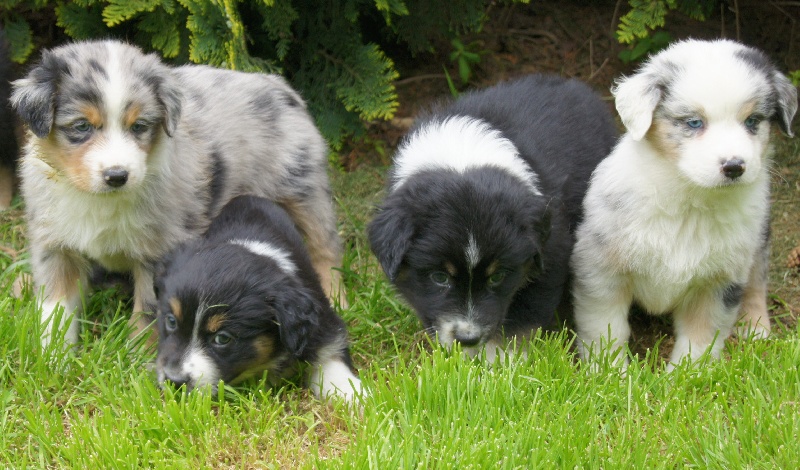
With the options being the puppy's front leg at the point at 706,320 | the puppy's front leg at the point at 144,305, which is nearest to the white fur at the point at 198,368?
the puppy's front leg at the point at 144,305

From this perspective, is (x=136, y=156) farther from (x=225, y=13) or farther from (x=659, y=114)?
(x=659, y=114)

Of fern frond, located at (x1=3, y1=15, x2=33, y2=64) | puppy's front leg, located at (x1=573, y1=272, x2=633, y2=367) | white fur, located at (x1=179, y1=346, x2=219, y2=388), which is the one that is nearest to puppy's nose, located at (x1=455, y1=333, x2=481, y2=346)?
puppy's front leg, located at (x1=573, y1=272, x2=633, y2=367)

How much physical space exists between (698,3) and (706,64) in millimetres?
2476

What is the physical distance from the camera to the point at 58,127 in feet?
14.1

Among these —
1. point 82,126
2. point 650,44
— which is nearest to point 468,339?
point 82,126

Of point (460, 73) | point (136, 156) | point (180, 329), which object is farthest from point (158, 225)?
point (460, 73)

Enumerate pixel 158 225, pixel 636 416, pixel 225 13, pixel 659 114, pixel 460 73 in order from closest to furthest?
pixel 636 416
pixel 659 114
pixel 158 225
pixel 225 13
pixel 460 73

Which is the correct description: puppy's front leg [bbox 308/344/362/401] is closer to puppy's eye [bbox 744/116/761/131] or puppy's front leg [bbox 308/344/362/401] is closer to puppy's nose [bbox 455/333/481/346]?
puppy's nose [bbox 455/333/481/346]

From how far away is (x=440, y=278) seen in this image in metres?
4.23

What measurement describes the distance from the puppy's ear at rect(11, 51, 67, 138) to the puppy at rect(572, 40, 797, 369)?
2.45 meters

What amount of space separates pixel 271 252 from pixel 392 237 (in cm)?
62

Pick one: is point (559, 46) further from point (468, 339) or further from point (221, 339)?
point (221, 339)

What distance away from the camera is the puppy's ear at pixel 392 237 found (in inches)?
163

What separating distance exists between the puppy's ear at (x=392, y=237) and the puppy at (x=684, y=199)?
907 millimetres
